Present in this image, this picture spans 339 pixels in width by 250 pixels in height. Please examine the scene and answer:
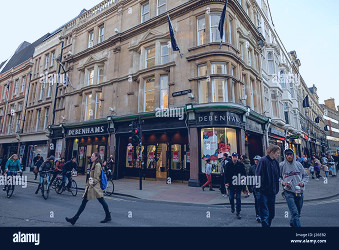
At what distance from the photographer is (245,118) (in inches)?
547

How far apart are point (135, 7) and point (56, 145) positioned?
17.5 meters

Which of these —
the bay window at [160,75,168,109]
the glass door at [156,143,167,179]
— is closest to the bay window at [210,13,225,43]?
the bay window at [160,75,168,109]

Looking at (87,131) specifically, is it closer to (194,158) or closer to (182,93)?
(182,93)

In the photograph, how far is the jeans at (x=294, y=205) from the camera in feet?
12.6

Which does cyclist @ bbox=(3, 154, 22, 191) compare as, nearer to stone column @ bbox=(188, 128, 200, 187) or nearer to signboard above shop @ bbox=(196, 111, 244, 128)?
stone column @ bbox=(188, 128, 200, 187)

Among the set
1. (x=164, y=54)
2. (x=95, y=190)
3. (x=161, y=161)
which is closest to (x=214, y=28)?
(x=164, y=54)

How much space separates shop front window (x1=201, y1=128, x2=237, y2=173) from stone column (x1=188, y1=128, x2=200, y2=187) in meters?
0.43

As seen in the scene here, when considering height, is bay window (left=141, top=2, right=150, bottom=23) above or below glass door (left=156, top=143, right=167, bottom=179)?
above

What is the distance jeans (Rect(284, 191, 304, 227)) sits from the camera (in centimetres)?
385

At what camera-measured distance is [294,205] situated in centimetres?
397

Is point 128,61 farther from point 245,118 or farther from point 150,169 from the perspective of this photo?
point 245,118

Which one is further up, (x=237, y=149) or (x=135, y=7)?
(x=135, y=7)
